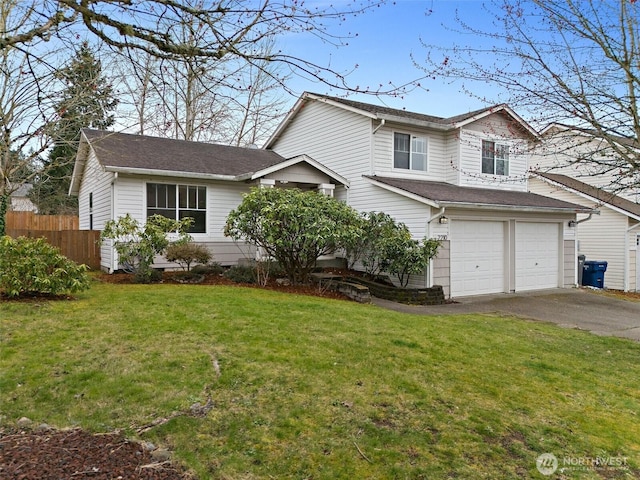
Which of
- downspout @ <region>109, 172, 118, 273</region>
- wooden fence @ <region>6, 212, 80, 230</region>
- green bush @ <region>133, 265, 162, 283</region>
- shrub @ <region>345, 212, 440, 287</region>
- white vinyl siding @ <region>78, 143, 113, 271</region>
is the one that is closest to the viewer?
green bush @ <region>133, 265, 162, 283</region>

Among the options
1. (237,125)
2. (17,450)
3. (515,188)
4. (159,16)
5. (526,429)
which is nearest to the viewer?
(17,450)

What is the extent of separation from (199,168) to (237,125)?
10.9 m

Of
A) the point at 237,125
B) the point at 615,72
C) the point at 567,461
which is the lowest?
the point at 567,461

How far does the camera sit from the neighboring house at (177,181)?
12719 millimetres

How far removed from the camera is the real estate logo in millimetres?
3328

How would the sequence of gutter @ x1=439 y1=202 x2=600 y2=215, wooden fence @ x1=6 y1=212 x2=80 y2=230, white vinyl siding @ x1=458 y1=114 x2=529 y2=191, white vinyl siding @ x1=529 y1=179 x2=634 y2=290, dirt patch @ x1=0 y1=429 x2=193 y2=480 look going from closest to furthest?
dirt patch @ x1=0 y1=429 x2=193 y2=480 → gutter @ x1=439 y1=202 x2=600 y2=215 → white vinyl siding @ x1=458 y1=114 x2=529 y2=191 → white vinyl siding @ x1=529 y1=179 x2=634 y2=290 → wooden fence @ x1=6 y1=212 x2=80 y2=230

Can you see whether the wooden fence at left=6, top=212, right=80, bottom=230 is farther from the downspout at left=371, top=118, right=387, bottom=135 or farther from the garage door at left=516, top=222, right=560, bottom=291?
the garage door at left=516, top=222, right=560, bottom=291

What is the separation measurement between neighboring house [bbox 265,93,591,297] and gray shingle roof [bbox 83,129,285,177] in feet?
8.83

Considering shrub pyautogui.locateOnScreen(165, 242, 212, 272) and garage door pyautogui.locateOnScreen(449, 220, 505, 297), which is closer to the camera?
shrub pyautogui.locateOnScreen(165, 242, 212, 272)

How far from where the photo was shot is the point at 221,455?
328 centimetres

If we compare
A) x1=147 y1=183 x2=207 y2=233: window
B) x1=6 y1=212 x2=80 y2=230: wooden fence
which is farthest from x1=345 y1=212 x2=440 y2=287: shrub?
x1=6 y1=212 x2=80 y2=230: wooden fence

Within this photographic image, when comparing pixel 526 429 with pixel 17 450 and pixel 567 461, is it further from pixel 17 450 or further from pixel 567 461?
pixel 17 450

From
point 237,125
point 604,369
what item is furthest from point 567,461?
point 237,125

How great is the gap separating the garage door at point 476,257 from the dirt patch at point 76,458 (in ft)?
35.0
